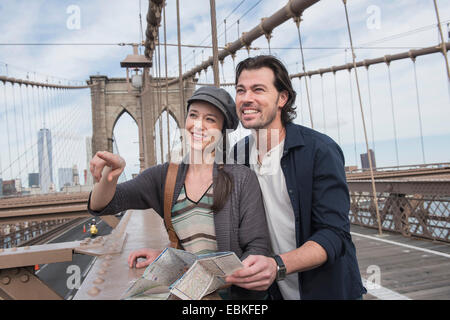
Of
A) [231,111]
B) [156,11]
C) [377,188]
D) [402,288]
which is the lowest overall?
[402,288]

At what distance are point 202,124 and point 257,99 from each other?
23 centimetres

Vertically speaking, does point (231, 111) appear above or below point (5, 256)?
above

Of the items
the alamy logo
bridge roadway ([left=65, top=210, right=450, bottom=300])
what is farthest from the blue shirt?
the alamy logo

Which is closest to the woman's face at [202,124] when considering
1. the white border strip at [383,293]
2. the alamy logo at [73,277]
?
the alamy logo at [73,277]

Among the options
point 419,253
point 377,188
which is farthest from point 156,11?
point 419,253

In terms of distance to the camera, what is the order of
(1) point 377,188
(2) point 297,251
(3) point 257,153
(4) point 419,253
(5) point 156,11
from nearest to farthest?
(2) point 297,251 → (3) point 257,153 → (4) point 419,253 → (1) point 377,188 → (5) point 156,11

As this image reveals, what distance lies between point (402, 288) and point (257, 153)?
3.22 meters

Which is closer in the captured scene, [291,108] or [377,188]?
[291,108]

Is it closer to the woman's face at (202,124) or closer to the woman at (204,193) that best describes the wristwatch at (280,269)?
the woman at (204,193)

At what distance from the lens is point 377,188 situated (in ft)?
23.4

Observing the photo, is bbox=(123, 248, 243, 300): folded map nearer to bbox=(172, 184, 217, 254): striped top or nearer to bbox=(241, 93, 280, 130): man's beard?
bbox=(172, 184, 217, 254): striped top

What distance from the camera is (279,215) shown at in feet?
3.80
